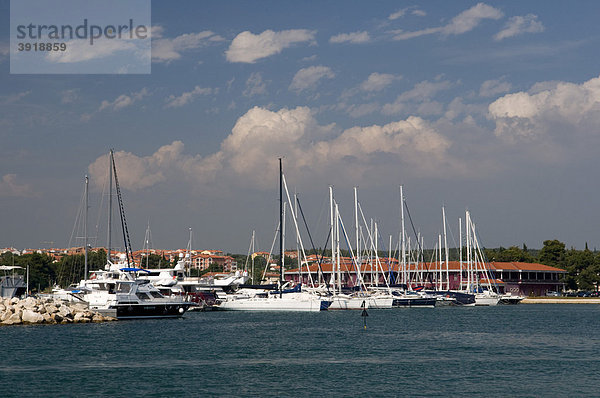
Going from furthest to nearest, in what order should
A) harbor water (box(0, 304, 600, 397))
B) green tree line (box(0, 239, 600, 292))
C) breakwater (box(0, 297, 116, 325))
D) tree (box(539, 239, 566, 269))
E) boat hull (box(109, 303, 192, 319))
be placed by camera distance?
tree (box(539, 239, 566, 269)), green tree line (box(0, 239, 600, 292)), boat hull (box(109, 303, 192, 319)), breakwater (box(0, 297, 116, 325)), harbor water (box(0, 304, 600, 397))

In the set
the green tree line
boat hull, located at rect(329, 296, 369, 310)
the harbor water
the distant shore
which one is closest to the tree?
the green tree line

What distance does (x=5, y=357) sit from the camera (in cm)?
3812

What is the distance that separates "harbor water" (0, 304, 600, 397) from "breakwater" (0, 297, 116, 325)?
7.19 ft

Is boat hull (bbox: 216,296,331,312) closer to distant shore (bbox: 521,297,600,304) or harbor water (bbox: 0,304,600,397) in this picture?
harbor water (bbox: 0,304,600,397)

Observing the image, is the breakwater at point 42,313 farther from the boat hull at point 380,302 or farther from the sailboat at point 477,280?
the sailboat at point 477,280

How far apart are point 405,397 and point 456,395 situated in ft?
7.05

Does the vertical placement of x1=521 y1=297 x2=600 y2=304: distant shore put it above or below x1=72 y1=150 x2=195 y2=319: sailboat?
below

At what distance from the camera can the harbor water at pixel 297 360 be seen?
29750 millimetres

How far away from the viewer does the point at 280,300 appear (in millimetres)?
74438

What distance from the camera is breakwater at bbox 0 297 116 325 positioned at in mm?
58750

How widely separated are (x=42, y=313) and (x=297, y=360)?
30503 millimetres

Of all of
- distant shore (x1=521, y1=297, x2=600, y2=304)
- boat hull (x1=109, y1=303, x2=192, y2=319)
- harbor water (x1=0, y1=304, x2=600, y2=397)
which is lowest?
distant shore (x1=521, y1=297, x2=600, y2=304)

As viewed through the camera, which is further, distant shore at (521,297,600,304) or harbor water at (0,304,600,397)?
distant shore at (521,297,600,304)

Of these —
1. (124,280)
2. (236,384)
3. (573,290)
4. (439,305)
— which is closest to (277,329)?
(124,280)
